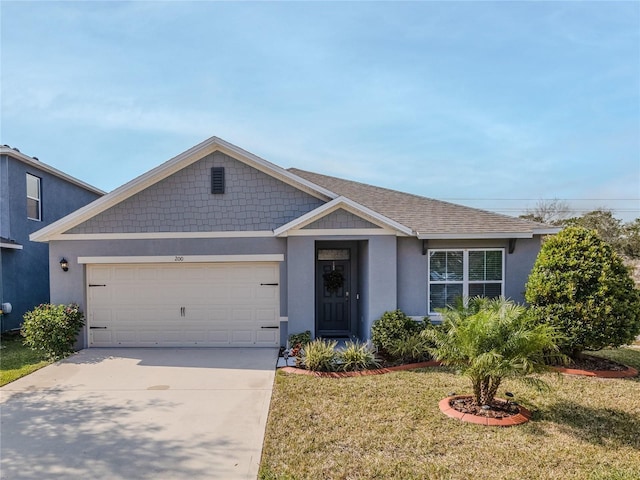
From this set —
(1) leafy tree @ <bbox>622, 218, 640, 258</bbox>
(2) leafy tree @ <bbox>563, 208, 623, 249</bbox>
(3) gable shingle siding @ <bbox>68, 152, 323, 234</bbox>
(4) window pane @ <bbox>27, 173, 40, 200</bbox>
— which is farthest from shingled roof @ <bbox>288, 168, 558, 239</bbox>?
(1) leafy tree @ <bbox>622, 218, 640, 258</bbox>

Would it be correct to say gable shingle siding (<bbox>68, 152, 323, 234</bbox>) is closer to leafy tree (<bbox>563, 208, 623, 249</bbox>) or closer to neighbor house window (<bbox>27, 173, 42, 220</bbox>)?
neighbor house window (<bbox>27, 173, 42, 220</bbox>)

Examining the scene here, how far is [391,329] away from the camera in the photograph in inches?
335

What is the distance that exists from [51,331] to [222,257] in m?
4.32

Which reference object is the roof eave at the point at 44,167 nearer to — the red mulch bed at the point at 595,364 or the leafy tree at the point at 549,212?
the red mulch bed at the point at 595,364

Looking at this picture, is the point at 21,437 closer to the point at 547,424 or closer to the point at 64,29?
the point at 547,424

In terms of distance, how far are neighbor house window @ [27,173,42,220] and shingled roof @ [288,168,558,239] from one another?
31.9 feet

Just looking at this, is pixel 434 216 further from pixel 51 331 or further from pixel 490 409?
pixel 51 331

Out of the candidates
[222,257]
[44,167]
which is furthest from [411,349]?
[44,167]

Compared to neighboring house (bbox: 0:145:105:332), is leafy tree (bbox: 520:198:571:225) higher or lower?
higher

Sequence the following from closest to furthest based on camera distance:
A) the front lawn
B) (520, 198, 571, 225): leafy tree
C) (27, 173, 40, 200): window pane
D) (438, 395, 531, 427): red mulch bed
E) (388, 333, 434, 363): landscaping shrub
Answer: the front lawn < (438, 395, 531, 427): red mulch bed < (388, 333, 434, 363): landscaping shrub < (27, 173, 40, 200): window pane < (520, 198, 571, 225): leafy tree

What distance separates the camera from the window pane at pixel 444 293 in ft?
31.2

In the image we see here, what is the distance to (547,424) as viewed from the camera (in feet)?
17.0

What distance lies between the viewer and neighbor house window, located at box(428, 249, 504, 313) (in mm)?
9508

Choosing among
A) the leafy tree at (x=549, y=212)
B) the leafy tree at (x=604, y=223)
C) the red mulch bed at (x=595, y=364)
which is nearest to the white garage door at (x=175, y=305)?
the red mulch bed at (x=595, y=364)
